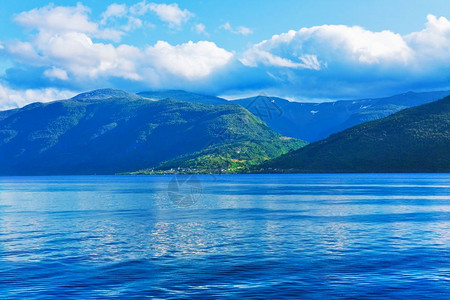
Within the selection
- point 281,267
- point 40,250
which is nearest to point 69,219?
point 40,250

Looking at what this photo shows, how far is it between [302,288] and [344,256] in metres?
13.7

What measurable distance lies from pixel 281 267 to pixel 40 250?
2744 cm

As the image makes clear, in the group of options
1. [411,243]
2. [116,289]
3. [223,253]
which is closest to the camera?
[116,289]

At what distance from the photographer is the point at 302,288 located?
3806 centimetres

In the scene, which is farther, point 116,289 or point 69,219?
point 69,219

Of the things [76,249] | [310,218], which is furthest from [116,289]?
[310,218]

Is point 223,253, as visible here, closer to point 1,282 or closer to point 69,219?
point 1,282

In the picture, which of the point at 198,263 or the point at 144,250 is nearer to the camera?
the point at 198,263

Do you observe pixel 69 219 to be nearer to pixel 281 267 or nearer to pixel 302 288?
pixel 281 267

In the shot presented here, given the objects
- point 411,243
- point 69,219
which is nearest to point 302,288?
point 411,243

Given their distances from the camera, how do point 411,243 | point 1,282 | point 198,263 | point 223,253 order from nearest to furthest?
point 1,282 < point 198,263 < point 223,253 < point 411,243

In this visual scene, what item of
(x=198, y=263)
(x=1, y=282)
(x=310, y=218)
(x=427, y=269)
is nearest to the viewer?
(x=1, y=282)

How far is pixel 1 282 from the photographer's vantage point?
132 feet

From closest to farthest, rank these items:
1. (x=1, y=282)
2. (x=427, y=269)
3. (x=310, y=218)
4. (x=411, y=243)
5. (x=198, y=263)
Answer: (x=1, y=282) < (x=427, y=269) < (x=198, y=263) < (x=411, y=243) < (x=310, y=218)
